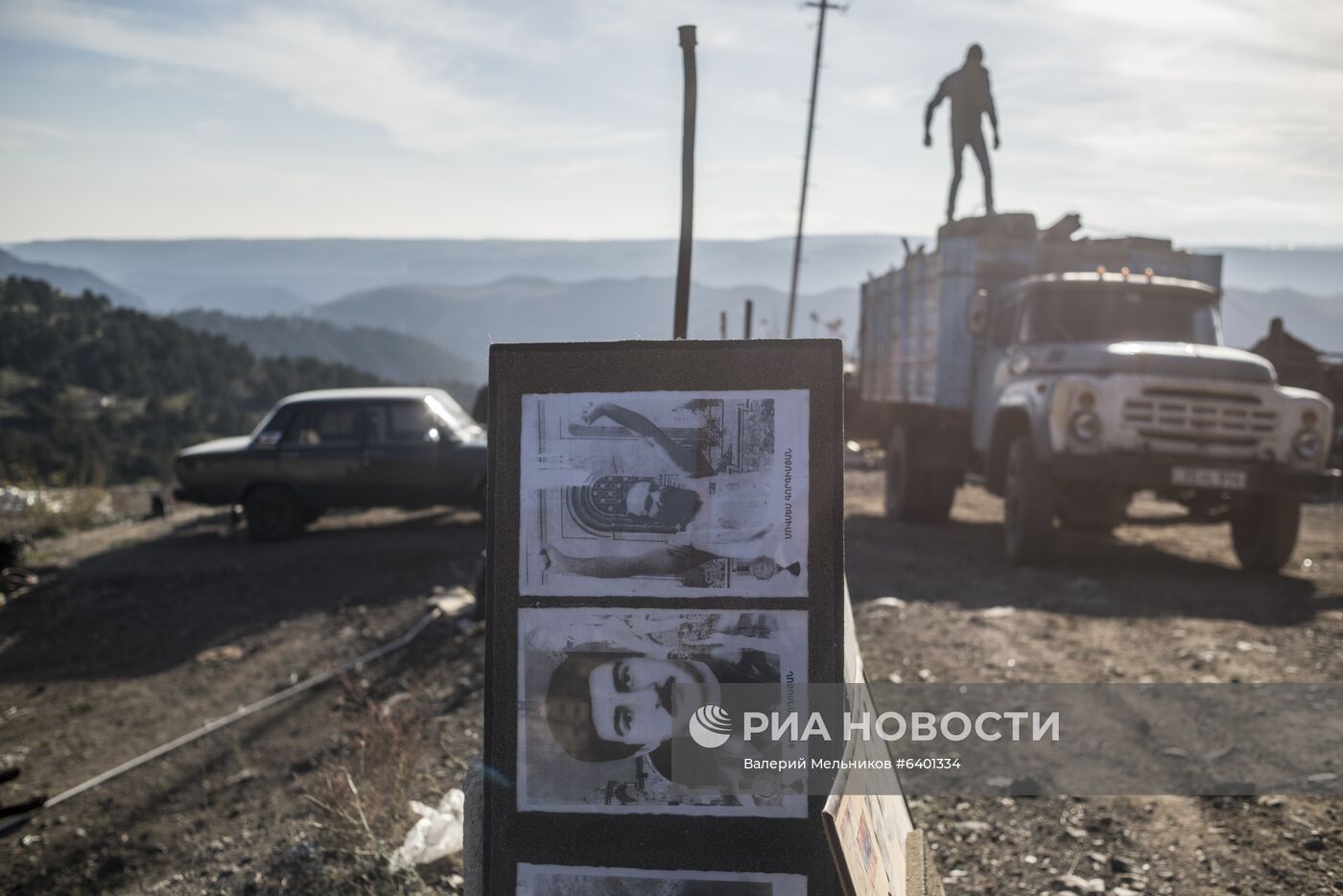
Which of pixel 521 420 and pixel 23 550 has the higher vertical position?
pixel 521 420

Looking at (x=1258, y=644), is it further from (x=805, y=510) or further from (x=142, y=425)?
(x=142, y=425)

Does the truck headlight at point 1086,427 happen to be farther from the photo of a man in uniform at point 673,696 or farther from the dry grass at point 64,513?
the dry grass at point 64,513

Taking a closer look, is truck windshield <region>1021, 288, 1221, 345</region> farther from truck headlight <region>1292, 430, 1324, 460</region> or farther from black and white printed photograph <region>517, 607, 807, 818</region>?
black and white printed photograph <region>517, 607, 807, 818</region>

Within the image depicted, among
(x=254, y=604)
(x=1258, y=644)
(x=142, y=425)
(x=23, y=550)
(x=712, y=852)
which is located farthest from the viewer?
(x=142, y=425)

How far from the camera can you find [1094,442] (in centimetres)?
734

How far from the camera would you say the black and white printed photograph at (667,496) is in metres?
1.96

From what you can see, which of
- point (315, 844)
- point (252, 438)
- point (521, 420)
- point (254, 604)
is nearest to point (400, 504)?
point (252, 438)

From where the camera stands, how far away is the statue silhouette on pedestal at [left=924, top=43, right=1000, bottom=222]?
10617 millimetres

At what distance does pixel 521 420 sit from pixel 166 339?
2074 inches

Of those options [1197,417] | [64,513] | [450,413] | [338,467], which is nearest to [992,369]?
[1197,417]

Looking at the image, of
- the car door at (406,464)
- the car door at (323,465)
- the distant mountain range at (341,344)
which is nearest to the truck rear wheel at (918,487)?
the car door at (406,464)

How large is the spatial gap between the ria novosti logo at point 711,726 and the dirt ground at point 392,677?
179cm

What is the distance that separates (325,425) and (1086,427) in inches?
313

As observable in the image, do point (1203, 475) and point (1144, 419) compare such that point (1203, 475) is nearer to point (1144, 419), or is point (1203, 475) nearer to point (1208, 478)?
point (1208, 478)
